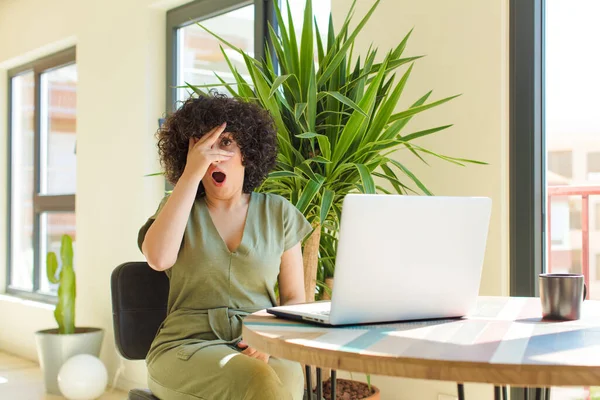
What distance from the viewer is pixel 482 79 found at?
8.62 ft

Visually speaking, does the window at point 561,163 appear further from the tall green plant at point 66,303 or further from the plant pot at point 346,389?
the tall green plant at point 66,303

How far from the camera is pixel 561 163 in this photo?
2.59m

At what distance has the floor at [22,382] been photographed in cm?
437

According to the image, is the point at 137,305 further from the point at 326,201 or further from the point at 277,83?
the point at 277,83

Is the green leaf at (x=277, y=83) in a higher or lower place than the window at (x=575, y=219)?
Answer: higher

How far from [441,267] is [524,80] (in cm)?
136

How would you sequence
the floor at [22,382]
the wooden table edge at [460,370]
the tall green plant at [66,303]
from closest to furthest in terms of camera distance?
the wooden table edge at [460,370]
the floor at [22,382]
the tall green plant at [66,303]

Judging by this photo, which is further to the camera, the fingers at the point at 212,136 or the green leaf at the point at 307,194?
the green leaf at the point at 307,194

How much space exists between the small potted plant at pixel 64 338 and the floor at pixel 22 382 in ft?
0.42

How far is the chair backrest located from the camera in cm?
208

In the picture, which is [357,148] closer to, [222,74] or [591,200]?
[591,200]

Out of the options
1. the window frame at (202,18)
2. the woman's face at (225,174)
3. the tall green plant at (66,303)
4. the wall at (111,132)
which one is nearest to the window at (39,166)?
the wall at (111,132)

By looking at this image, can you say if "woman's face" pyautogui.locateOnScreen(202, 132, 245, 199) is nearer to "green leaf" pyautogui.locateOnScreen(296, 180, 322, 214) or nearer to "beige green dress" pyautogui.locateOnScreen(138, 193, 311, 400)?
"beige green dress" pyautogui.locateOnScreen(138, 193, 311, 400)

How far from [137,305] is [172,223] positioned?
1.19ft
